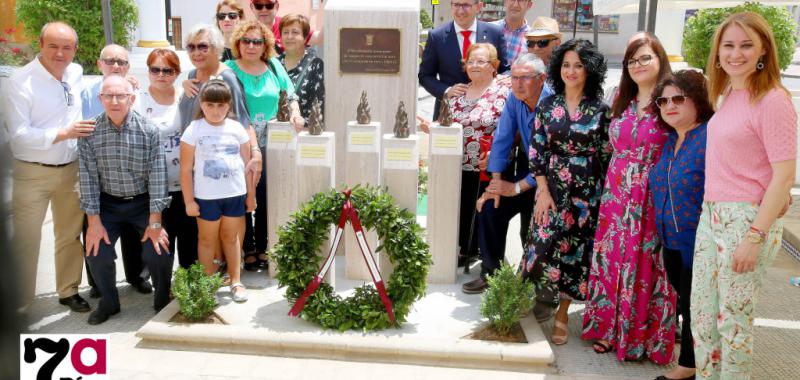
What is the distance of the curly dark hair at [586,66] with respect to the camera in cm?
387

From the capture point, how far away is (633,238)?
3738mm

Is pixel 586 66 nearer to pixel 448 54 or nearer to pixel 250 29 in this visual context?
pixel 448 54

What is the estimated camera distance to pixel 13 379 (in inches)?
44.5

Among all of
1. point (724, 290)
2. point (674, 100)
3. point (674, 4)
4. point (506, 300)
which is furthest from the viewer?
point (674, 4)

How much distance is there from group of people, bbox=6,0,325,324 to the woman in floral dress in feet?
5.73

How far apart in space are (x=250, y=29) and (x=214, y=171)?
113cm

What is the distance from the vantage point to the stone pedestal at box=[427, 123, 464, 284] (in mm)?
4672

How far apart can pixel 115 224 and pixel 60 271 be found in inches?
23.3

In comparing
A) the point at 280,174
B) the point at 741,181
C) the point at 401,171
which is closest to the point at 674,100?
the point at 741,181

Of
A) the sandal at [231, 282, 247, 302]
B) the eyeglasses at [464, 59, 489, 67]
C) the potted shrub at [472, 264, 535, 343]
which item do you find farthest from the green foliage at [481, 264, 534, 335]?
the sandal at [231, 282, 247, 302]

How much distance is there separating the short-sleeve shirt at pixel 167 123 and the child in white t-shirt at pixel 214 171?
24 centimetres

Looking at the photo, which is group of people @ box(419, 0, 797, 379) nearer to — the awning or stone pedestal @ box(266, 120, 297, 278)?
stone pedestal @ box(266, 120, 297, 278)

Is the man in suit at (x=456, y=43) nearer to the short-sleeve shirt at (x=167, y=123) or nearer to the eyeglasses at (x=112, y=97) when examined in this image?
the short-sleeve shirt at (x=167, y=123)

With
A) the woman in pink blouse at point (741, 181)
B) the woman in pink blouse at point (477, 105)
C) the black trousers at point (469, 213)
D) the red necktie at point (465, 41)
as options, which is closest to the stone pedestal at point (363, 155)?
the woman in pink blouse at point (477, 105)
